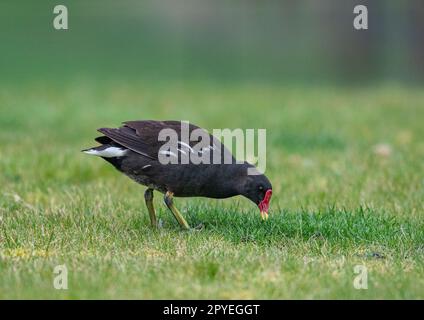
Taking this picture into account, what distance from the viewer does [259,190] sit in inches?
244

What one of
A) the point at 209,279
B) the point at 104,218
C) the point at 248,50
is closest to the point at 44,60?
the point at 248,50

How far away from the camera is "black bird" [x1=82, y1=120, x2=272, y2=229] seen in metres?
6.05

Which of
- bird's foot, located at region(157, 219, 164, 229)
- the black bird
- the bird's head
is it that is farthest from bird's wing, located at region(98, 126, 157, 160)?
the bird's head

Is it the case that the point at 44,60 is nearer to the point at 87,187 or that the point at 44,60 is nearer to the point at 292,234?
the point at 87,187

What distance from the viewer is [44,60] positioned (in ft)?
69.6

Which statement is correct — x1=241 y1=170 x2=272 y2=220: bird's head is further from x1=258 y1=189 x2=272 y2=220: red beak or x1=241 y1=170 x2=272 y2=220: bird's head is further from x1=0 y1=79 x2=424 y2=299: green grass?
x1=0 y1=79 x2=424 y2=299: green grass

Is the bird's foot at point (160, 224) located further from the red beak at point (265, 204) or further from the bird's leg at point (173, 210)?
the red beak at point (265, 204)

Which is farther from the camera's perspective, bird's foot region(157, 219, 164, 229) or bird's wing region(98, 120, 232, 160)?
bird's foot region(157, 219, 164, 229)

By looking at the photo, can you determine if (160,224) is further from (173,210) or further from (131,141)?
(131,141)

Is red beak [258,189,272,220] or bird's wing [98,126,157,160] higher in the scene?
bird's wing [98,126,157,160]

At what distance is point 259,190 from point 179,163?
66 cm

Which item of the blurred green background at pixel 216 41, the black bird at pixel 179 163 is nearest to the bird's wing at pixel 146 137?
the black bird at pixel 179 163

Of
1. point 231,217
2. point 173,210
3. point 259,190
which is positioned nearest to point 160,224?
point 173,210

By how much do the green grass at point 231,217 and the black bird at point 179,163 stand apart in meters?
0.28
